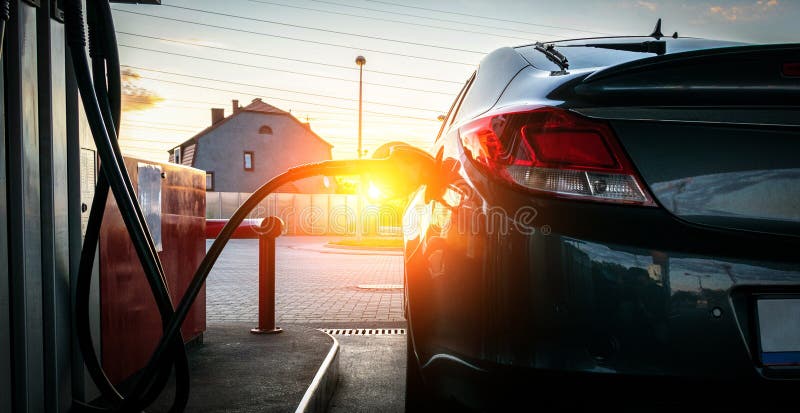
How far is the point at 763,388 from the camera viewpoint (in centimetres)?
153

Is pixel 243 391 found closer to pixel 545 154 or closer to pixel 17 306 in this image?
pixel 17 306

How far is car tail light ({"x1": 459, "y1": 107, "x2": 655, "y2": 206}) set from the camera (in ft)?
5.24

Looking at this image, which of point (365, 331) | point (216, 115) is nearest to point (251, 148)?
point (216, 115)

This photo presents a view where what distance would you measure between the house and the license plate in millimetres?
45790

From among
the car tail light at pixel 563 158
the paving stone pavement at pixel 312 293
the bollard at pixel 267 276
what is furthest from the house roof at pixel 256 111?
the car tail light at pixel 563 158

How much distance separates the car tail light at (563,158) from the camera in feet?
5.24

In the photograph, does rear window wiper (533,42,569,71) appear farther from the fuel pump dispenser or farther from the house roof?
the house roof

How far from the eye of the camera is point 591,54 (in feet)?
7.45

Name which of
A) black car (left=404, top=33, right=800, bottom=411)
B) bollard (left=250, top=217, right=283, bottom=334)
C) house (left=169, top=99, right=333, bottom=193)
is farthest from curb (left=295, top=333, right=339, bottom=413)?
house (left=169, top=99, right=333, bottom=193)

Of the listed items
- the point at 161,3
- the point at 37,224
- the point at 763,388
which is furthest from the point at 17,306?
the point at 763,388

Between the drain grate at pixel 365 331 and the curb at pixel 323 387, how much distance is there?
1496 mm

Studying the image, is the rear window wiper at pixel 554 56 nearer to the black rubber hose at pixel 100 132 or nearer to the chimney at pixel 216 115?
the black rubber hose at pixel 100 132

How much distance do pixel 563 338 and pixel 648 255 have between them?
0.95ft

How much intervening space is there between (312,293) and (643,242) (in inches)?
312
